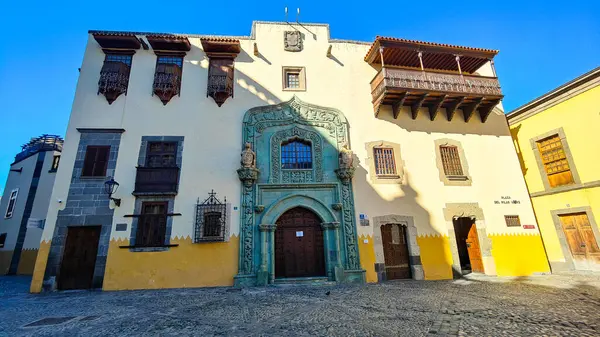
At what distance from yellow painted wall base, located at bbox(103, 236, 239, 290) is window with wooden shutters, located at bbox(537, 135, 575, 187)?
15.0 m

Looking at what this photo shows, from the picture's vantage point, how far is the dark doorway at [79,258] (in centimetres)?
988

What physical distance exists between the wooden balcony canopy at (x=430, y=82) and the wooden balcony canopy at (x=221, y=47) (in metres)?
6.75

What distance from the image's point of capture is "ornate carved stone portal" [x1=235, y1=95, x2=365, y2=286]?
34.4 feet

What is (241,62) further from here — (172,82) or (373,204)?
(373,204)

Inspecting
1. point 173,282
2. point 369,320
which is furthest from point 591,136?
point 173,282

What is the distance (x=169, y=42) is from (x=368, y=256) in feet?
44.2

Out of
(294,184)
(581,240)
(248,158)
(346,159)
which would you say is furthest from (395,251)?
(581,240)

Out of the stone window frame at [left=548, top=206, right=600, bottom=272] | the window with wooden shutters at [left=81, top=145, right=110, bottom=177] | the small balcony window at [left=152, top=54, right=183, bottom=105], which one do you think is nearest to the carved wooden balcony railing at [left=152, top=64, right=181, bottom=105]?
the small balcony window at [left=152, top=54, right=183, bottom=105]

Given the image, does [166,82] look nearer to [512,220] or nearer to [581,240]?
[512,220]

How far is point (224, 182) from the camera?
11.2m

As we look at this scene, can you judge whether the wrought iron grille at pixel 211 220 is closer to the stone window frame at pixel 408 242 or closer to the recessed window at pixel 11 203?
the stone window frame at pixel 408 242

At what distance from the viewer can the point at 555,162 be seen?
12461mm

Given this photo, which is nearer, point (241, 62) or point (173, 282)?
point (173, 282)

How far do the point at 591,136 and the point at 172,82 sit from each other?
61.1 feet
